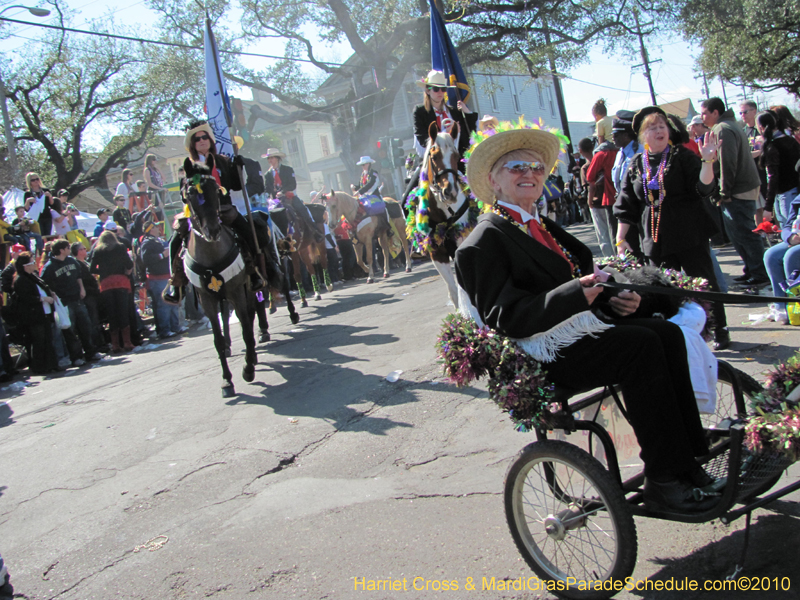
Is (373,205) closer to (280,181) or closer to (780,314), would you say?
(280,181)

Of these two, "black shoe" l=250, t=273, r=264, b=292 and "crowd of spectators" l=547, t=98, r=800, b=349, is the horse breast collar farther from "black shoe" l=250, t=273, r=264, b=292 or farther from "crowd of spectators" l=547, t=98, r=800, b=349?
"crowd of spectators" l=547, t=98, r=800, b=349

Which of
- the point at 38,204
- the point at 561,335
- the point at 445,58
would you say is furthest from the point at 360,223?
the point at 561,335

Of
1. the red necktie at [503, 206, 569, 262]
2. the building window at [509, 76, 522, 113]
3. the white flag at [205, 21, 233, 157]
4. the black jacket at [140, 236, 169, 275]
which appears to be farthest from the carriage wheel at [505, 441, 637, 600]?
the building window at [509, 76, 522, 113]

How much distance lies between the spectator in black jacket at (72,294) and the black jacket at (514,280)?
10056 millimetres

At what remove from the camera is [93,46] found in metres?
34.0

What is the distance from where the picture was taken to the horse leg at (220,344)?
7.21 metres

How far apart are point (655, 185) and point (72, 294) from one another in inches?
386

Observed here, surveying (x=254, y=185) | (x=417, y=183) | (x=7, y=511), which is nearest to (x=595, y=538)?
(x=7, y=511)

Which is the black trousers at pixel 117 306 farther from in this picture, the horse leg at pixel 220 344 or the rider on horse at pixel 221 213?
the horse leg at pixel 220 344

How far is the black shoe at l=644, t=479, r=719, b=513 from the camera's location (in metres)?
2.69

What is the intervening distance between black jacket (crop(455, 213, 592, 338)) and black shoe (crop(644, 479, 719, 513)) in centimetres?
84

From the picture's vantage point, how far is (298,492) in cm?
456

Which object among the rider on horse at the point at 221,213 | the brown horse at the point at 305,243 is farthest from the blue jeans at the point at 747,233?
the brown horse at the point at 305,243

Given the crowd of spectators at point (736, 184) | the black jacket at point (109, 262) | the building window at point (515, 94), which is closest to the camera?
the crowd of spectators at point (736, 184)
